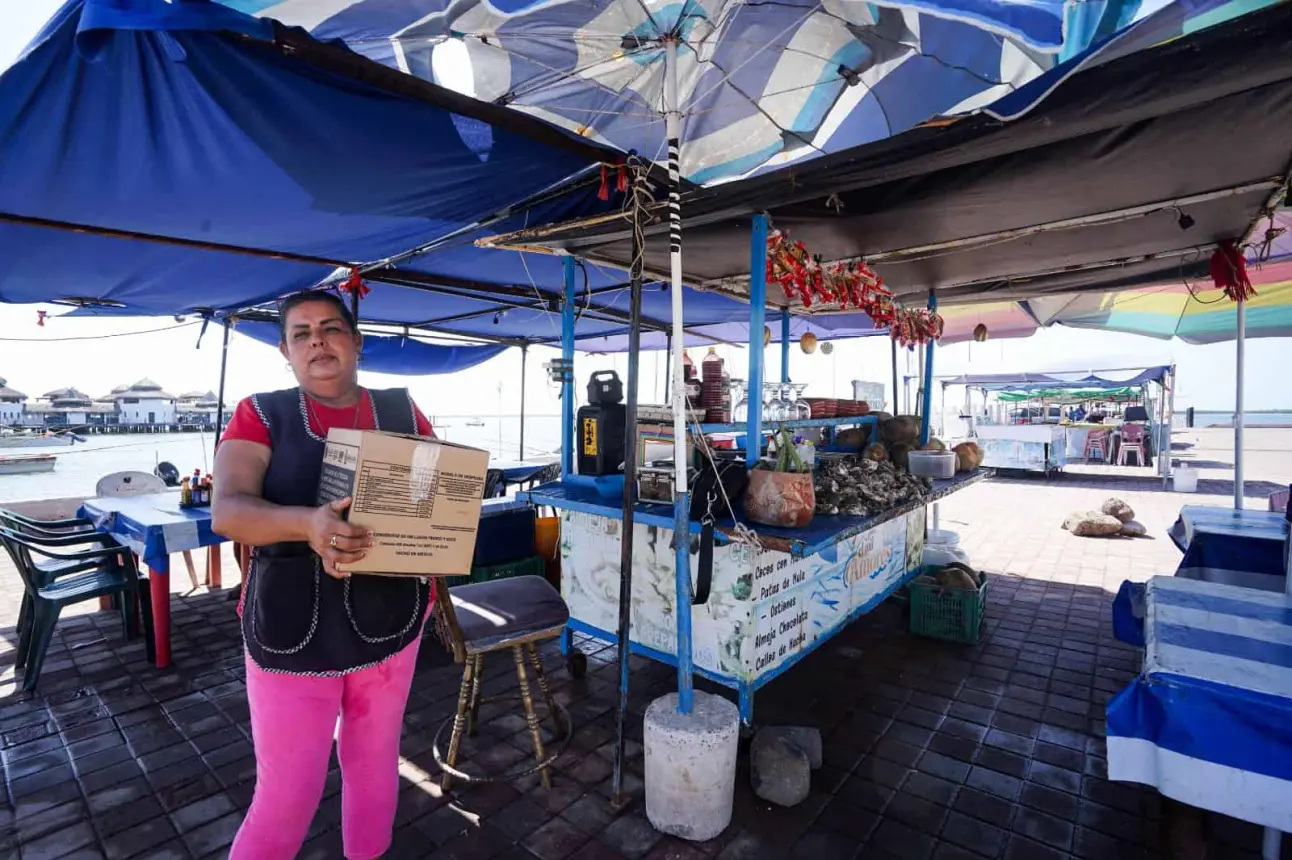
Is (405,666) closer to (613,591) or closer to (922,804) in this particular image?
(613,591)

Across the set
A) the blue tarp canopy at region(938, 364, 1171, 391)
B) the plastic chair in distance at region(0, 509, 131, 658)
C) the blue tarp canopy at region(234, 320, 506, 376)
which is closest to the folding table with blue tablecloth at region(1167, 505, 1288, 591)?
the plastic chair in distance at region(0, 509, 131, 658)

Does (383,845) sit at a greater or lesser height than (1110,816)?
greater

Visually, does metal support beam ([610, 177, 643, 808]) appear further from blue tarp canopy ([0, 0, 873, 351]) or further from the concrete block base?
blue tarp canopy ([0, 0, 873, 351])

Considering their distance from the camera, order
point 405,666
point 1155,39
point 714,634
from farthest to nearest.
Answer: point 714,634 < point 405,666 < point 1155,39

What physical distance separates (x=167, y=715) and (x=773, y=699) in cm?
350

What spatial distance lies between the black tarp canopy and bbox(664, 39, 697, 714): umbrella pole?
51 centimetres

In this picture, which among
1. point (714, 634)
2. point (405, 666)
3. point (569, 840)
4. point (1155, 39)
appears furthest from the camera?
point (714, 634)

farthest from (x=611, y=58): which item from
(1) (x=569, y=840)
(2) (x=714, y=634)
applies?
(1) (x=569, y=840)

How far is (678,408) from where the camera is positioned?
231cm

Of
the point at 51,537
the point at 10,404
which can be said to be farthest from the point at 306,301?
the point at 10,404

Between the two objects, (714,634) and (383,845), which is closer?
(383,845)

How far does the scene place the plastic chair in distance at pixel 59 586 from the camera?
3625 mm

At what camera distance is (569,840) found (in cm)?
234

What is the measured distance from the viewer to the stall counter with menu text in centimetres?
297
